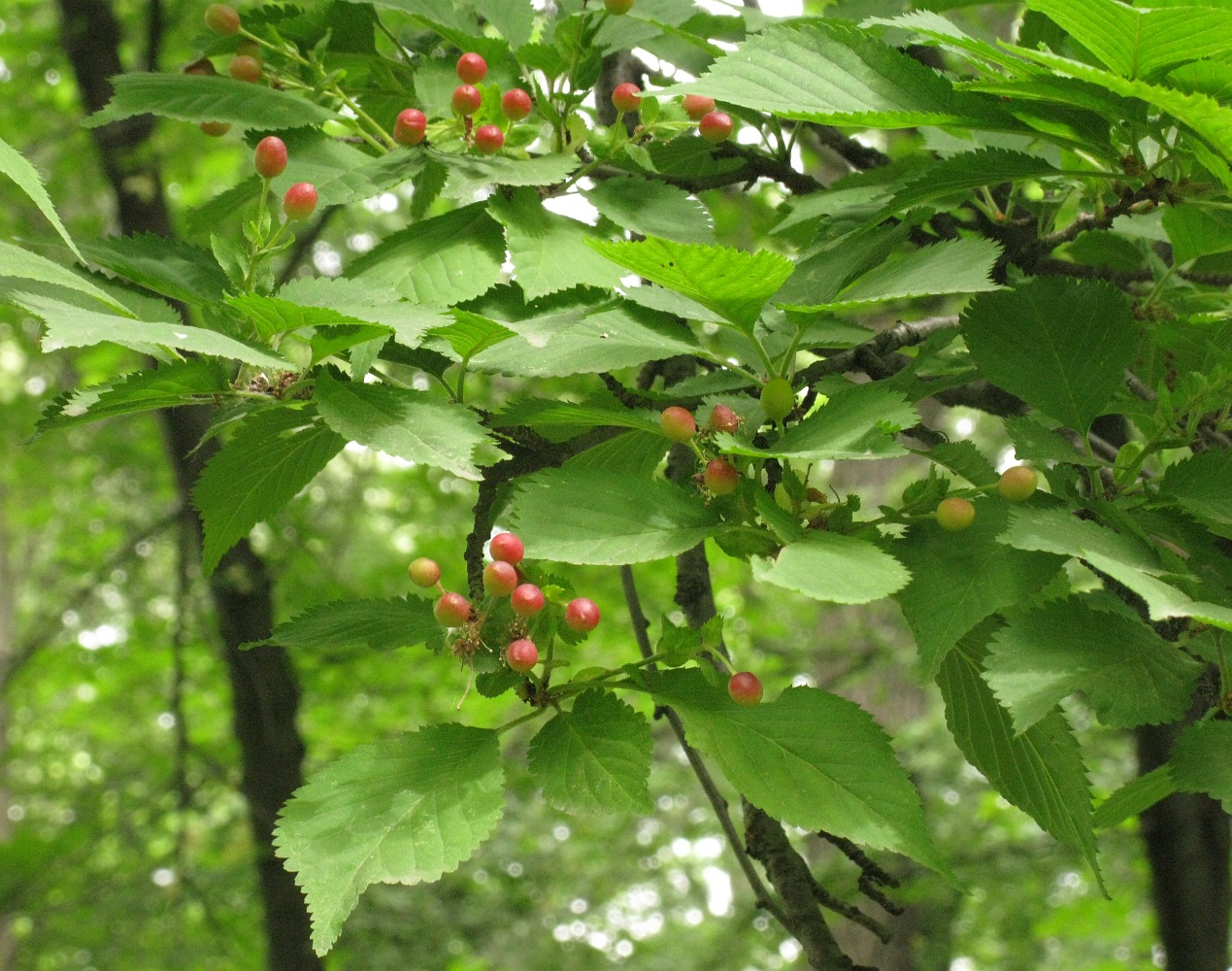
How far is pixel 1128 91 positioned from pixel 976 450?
318 millimetres

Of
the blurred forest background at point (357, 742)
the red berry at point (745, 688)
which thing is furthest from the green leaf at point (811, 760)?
the blurred forest background at point (357, 742)

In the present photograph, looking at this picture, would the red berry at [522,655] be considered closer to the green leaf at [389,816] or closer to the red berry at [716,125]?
the green leaf at [389,816]

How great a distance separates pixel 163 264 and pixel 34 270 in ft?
0.82

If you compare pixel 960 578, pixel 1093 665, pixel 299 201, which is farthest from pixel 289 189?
pixel 1093 665

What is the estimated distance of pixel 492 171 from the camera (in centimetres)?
110

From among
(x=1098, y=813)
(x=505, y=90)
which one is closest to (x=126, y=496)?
(x=505, y=90)

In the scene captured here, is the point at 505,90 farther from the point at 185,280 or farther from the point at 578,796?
the point at 578,796

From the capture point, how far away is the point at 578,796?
0.88 meters

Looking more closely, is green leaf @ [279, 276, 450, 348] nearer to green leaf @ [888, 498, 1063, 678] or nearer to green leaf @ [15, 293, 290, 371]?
green leaf @ [15, 293, 290, 371]

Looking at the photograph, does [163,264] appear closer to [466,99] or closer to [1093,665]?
[466,99]

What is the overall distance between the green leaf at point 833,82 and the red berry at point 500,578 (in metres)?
0.41

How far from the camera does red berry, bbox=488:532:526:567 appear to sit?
2.99 ft

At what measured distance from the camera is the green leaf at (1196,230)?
3.45 feet

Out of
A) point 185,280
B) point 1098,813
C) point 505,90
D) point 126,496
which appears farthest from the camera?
point 126,496
